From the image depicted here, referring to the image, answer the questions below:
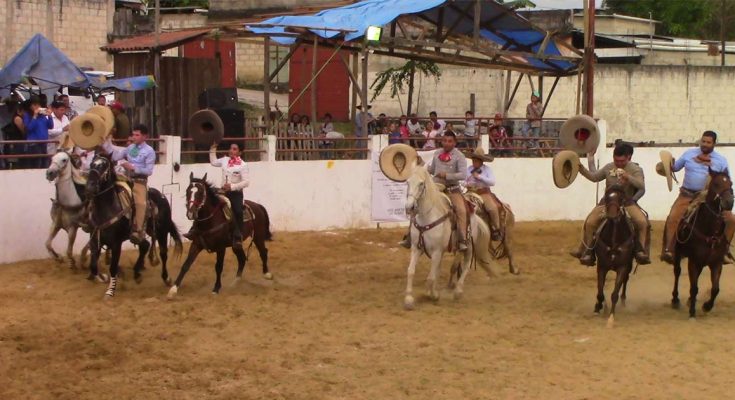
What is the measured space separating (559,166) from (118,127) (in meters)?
6.44

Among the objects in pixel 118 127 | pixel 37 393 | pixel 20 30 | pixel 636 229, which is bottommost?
pixel 37 393

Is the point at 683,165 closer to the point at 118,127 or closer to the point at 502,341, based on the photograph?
the point at 502,341

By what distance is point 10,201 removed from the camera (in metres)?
14.5

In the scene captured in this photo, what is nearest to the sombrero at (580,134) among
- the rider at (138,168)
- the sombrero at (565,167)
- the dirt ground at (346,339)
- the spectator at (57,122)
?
the sombrero at (565,167)

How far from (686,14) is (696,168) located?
42503 millimetres

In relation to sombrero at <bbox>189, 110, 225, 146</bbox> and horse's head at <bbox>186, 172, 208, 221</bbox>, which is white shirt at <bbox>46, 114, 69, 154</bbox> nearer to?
sombrero at <bbox>189, 110, 225, 146</bbox>

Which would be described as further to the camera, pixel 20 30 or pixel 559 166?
pixel 20 30

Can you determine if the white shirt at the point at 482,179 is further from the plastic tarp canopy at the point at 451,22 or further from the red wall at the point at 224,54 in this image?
the red wall at the point at 224,54

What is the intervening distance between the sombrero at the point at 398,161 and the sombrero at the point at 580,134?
189cm

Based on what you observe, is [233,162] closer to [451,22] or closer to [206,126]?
[206,126]

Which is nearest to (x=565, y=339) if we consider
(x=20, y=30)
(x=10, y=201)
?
(x=10, y=201)

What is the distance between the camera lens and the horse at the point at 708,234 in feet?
38.1

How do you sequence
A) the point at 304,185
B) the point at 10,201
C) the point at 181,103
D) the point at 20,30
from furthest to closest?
the point at 20,30 < the point at 181,103 < the point at 304,185 < the point at 10,201

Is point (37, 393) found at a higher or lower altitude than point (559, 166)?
lower
